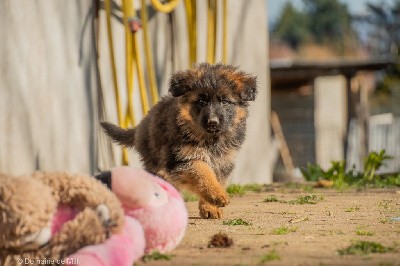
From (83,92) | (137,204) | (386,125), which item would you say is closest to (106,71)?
(83,92)

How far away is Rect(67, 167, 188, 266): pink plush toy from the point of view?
11.7 ft

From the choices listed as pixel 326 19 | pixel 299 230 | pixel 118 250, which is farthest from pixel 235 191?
pixel 326 19

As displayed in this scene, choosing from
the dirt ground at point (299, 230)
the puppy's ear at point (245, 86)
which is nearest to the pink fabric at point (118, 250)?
the dirt ground at point (299, 230)

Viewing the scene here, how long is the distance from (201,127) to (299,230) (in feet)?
4.71

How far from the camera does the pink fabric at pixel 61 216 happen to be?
349cm

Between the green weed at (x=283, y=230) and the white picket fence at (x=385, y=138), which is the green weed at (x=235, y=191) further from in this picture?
the white picket fence at (x=385, y=138)

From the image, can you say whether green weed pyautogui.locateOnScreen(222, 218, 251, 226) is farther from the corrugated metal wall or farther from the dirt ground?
the corrugated metal wall

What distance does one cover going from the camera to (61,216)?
354 cm

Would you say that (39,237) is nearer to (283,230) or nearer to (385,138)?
(283,230)

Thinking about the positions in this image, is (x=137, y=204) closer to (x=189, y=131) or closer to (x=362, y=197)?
(x=189, y=131)

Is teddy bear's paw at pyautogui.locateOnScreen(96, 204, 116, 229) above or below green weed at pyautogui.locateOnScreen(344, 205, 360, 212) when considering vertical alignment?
above

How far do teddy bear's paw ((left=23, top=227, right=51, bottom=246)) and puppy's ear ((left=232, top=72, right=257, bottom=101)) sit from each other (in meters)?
2.99

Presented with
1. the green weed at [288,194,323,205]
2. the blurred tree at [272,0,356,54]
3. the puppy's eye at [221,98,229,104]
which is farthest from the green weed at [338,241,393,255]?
the blurred tree at [272,0,356,54]

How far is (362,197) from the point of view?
700 cm
